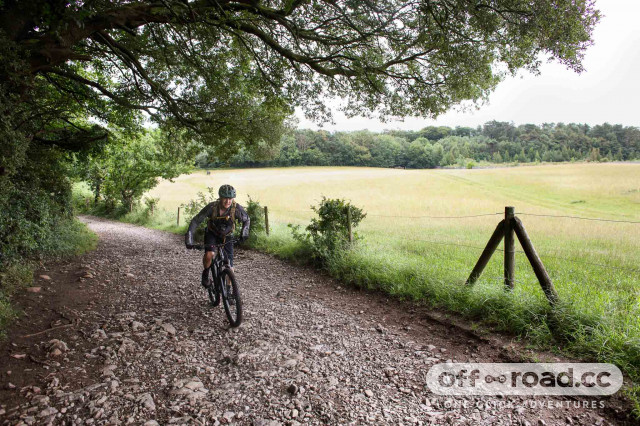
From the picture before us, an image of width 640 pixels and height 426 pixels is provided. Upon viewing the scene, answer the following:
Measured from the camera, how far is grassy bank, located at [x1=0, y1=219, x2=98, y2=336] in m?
4.88

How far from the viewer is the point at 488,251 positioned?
517cm

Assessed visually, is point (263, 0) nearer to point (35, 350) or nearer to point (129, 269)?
point (129, 269)

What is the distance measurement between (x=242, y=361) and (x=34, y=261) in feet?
22.9

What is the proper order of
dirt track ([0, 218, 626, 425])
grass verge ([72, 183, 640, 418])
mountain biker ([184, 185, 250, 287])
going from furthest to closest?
1. mountain biker ([184, 185, 250, 287])
2. grass verge ([72, 183, 640, 418])
3. dirt track ([0, 218, 626, 425])

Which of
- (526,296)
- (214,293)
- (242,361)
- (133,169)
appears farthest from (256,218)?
(133,169)

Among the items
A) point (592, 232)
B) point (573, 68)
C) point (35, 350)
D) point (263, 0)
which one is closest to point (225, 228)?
point (35, 350)

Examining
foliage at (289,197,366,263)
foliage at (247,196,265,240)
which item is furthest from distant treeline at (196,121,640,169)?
foliage at (289,197,366,263)

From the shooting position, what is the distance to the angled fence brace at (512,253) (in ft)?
14.1

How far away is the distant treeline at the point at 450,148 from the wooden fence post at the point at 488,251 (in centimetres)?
5809

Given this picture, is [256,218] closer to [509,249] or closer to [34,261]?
[34,261]

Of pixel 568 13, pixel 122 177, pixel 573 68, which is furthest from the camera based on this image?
pixel 122 177

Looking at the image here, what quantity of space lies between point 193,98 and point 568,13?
9745 millimetres

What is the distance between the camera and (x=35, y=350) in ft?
13.2

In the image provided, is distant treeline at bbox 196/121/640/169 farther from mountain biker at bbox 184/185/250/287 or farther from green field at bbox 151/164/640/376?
mountain biker at bbox 184/185/250/287
